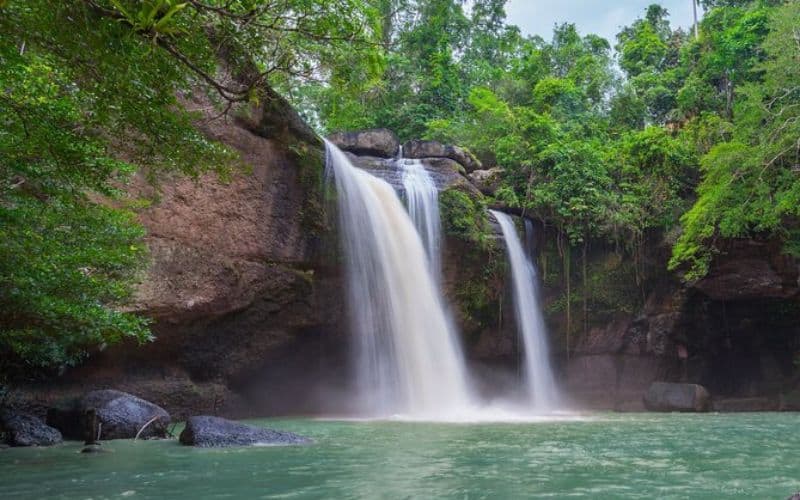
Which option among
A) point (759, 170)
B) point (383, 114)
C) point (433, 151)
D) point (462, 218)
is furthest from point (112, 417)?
point (383, 114)

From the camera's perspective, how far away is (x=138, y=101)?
4105mm

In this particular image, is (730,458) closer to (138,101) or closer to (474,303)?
(138,101)

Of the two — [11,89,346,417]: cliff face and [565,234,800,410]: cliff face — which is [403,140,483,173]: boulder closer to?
[11,89,346,417]: cliff face

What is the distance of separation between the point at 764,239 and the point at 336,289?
1171 cm

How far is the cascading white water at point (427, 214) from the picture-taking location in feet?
56.0

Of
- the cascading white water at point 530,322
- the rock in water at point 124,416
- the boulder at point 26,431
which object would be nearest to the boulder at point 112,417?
the rock in water at point 124,416

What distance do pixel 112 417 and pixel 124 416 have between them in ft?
0.57

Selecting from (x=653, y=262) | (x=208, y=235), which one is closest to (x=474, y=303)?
(x=653, y=262)

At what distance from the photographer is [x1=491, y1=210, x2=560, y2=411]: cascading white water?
18500 mm

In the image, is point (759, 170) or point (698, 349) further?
point (698, 349)

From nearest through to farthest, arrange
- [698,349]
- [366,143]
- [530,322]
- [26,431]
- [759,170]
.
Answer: [26,431], [759,170], [530,322], [698,349], [366,143]

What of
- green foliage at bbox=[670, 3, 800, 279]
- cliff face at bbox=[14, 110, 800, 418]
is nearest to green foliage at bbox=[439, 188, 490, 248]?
cliff face at bbox=[14, 110, 800, 418]

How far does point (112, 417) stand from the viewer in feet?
33.0

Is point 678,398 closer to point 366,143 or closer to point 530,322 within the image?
point 530,322
